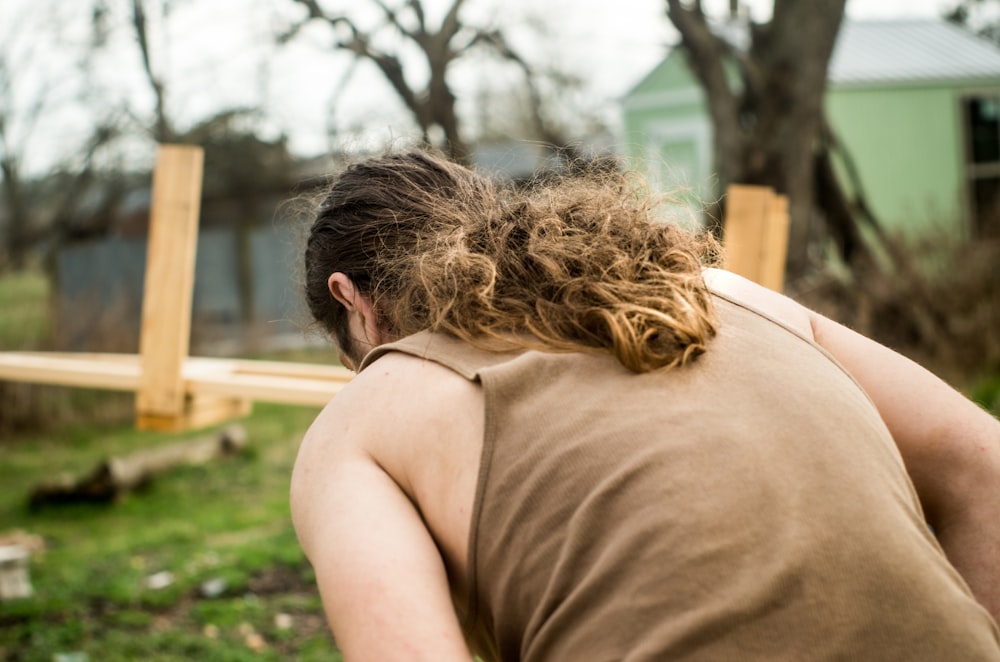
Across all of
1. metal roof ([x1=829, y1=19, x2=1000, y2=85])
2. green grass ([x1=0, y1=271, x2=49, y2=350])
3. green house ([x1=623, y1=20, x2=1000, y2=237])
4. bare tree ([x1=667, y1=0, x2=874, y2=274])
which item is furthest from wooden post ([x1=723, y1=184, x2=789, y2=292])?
metal roof ([x1=829, y1=19, x2=1000, y2=85])

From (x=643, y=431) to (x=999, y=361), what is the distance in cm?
801

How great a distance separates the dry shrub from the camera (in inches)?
324

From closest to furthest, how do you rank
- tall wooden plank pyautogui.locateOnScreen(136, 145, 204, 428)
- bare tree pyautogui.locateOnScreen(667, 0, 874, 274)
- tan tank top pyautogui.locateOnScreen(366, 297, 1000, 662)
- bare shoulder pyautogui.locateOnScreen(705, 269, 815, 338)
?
tan tank top pyautogui.locateOnScreen(366, 297, 1000, 662)
bare shoulder pyautogui.locateOnScreen(705, 269, 815, 338)
tall wooden plank pyautogui.locateOnScreen(136, 145, 204, 428)
bare tree pyautogui.locateOnScreen(667, 0, 874, 274)

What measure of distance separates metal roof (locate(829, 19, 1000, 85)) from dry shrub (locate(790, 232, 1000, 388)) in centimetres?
673

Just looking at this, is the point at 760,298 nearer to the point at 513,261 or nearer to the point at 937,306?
the point at 513,261

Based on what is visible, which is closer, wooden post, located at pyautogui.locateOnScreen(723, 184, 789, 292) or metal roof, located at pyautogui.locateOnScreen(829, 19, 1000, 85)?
wooden post, located at pyautogui.locateOnScreen(723, 184, 789, 292)

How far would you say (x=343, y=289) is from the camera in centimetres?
159

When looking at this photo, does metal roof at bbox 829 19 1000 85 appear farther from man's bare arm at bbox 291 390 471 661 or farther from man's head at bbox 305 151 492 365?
man's bare arm at bbox 291 390 471 661

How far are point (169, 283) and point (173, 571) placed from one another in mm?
2656

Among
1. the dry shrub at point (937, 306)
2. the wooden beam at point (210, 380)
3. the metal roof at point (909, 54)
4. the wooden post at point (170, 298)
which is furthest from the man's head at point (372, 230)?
the metal roof at point (909, 54)

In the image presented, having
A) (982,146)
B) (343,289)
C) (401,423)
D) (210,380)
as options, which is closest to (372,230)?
(343,289)

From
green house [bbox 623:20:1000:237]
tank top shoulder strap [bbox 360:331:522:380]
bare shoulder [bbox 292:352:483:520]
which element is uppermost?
tank top shoulder strap [bbox 360:331:522:380]

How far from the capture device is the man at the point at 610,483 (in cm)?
105

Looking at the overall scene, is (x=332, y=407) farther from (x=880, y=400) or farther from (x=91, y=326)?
(x=91, y=326)
